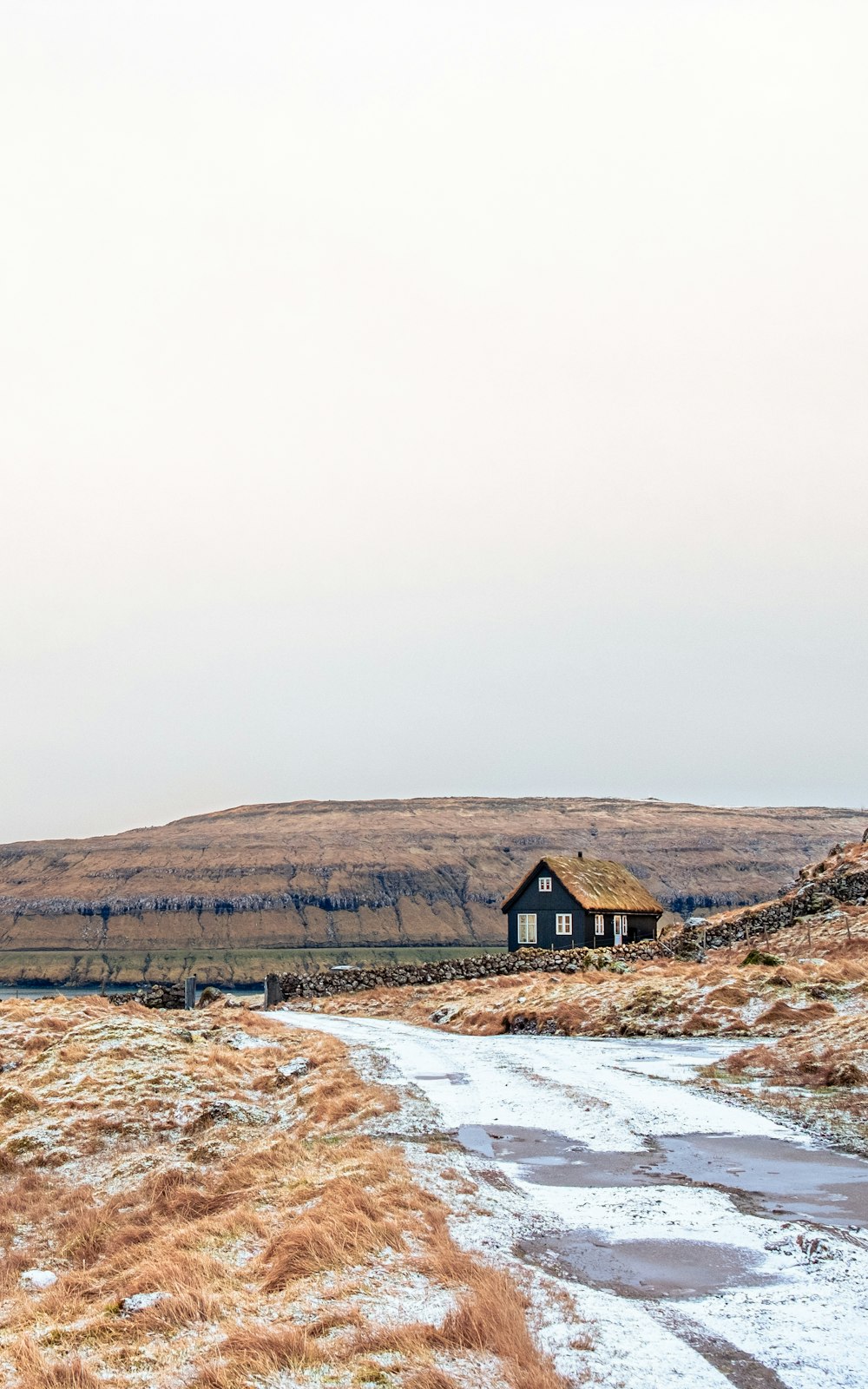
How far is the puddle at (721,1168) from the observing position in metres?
11.2

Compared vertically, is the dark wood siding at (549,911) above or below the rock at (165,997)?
above

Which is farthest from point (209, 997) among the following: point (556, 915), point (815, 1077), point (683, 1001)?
point (815, 1077)

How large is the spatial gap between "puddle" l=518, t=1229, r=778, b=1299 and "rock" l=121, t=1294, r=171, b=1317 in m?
3.11

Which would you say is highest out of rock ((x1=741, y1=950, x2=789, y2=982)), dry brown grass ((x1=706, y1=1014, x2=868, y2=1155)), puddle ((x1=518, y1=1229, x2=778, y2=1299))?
puddle ((x1=518, y1=1229, x2=778, y2=1299))

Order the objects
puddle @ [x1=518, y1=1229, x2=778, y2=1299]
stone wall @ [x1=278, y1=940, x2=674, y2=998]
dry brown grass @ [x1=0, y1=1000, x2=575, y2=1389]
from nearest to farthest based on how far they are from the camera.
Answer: dry brown grass @ [x1=0, y1=1000, x2=575, y2=1389], puddle @ [x1=518, y1=1229, x2=778, y2=1299], stone wall @ [x1=278, y1=940, x2=674, y2=998]

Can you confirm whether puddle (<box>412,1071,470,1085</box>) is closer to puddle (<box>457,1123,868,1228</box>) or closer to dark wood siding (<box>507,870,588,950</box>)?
puddle (<box>457,1123,868,1228</box>)

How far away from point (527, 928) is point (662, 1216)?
5469 centimetres

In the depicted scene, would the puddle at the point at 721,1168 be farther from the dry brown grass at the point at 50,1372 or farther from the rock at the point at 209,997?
the rock at the point at 209,997

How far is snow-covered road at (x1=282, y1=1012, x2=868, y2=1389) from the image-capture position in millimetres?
7230

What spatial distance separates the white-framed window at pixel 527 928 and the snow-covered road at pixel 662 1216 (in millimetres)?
42101

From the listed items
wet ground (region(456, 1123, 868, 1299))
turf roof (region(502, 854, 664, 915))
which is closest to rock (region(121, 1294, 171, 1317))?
wet ground (region(456, 1123, 868, 1299))

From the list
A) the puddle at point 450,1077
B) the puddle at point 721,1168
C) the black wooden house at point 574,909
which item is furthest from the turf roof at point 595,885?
the puddle at point 721,1168

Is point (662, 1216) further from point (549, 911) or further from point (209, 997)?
point (549, 911)

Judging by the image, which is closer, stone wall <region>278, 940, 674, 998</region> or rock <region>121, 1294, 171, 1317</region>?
rock <region>121, 1294, 171, 1317</region>
